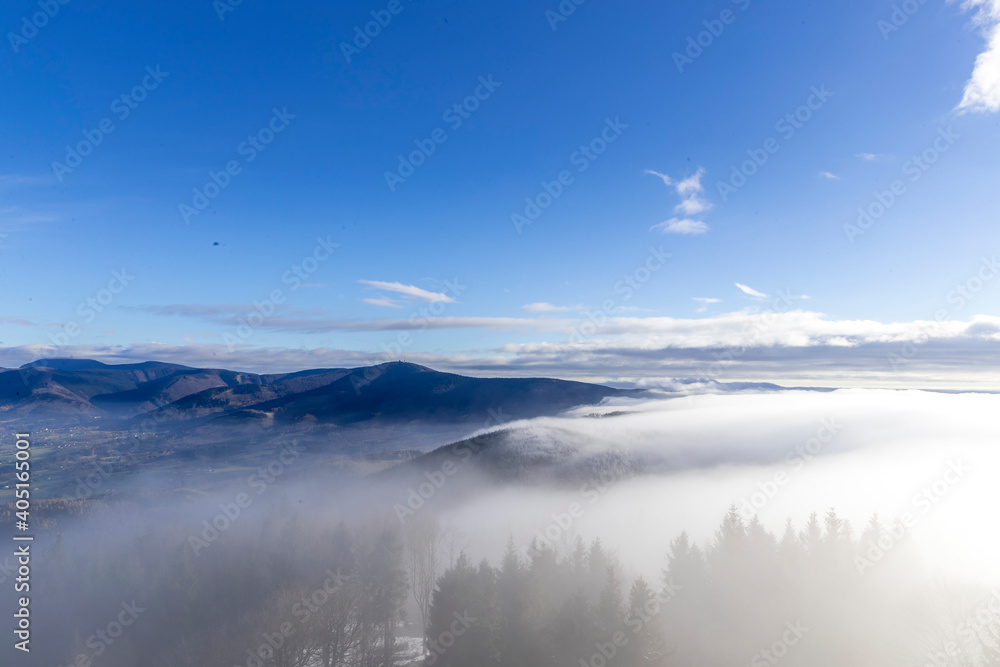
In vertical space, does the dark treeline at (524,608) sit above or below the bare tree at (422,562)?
above

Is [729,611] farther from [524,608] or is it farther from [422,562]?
[422,562]

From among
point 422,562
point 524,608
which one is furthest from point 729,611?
point 422,562

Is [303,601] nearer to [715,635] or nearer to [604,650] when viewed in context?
[604,650]

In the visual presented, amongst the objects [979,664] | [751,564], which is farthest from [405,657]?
[979,664]

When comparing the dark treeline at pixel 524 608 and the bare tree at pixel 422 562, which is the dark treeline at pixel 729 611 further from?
the bare tree at pixel 422 562

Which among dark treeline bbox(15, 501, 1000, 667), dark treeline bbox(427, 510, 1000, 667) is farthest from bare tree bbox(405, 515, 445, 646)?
dark treeline bbox(427, 510, 1000, 667)

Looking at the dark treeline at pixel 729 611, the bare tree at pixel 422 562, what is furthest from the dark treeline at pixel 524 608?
the bare tree at pixel 422 562
